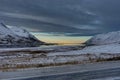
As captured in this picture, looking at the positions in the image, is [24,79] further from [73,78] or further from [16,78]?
[73,78]

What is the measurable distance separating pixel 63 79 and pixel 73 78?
2.37ft

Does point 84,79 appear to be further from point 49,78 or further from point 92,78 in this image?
point 49,78

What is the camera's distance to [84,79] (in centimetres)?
1830

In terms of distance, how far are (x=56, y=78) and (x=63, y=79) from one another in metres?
0.64

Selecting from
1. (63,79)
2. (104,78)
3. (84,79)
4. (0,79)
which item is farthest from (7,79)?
(104,78)

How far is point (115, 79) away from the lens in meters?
18.4

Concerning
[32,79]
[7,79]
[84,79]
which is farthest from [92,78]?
[7,79]

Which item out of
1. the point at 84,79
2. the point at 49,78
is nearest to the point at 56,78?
the point at 49,78

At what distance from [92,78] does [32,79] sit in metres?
3.60

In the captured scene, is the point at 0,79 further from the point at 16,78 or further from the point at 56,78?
the point at 56,78

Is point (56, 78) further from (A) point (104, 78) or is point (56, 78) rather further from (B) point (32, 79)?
(A) point (104, 78)

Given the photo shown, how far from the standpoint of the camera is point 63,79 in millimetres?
18422

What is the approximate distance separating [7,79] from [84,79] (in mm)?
4655

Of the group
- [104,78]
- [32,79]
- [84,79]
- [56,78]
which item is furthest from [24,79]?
[104,78]
